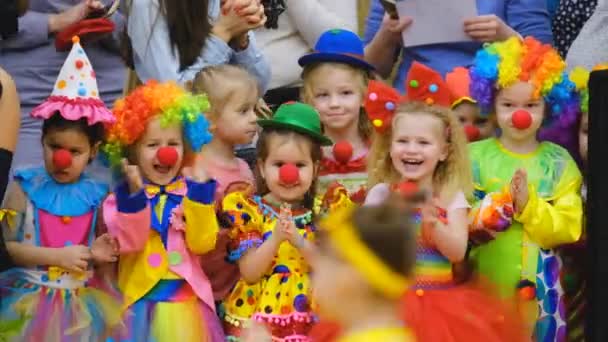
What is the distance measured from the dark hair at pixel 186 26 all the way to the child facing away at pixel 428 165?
0.79m

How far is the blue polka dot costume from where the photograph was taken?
4.59 metres

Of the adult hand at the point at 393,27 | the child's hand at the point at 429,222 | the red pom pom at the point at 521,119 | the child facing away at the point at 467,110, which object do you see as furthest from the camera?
the adult hand at the point at 393,27

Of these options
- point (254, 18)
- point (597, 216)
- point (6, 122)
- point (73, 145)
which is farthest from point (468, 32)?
point (6, 122)

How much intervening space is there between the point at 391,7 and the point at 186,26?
0.93 m

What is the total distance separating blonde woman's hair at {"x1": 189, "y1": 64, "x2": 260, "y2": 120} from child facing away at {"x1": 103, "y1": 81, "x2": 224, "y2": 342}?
0.28 meters

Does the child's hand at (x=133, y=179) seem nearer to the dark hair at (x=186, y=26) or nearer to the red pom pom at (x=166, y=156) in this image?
the red pom pom at (x=166, y=156)

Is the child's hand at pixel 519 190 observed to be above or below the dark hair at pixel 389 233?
below

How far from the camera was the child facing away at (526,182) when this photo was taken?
185 inches

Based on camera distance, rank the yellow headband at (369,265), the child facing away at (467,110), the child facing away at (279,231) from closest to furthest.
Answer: the yellow headband at (369,265), the child facing away at (279,231), the child facing away at (467,110)

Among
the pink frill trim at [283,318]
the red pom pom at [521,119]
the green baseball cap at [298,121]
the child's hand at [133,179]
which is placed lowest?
the pink frill trim at [283,318]

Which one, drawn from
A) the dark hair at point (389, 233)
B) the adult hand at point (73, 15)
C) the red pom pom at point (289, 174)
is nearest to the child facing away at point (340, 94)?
the red pom pom at point (289, 174)

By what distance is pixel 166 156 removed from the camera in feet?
15.2

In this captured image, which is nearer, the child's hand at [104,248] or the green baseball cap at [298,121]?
the child's hand at [104,248]

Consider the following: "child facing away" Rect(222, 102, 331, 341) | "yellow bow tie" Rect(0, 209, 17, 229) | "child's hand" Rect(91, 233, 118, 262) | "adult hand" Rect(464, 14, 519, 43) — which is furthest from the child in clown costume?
"yellow bow tie" Rect(0, 209, 17, 229)
